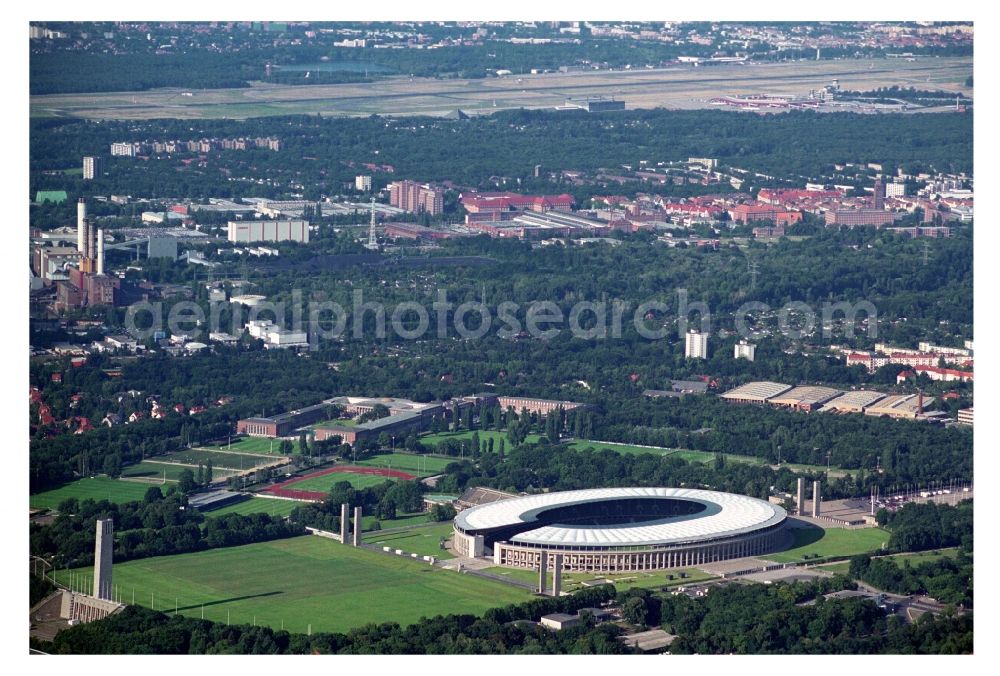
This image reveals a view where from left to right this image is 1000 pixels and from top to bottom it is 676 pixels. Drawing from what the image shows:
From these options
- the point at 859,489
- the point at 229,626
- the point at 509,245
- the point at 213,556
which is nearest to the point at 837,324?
the point at 509,245

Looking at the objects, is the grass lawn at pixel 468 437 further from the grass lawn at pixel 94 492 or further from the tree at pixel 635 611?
the tree at pixel 635 611

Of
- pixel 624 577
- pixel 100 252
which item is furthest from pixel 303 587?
pixel 100 252

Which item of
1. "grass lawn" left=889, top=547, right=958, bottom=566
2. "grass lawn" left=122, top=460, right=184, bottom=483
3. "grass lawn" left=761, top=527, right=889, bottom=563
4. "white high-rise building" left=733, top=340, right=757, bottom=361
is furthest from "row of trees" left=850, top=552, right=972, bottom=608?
"white high-rise building" left=733, top=340, right=757, bottom=361

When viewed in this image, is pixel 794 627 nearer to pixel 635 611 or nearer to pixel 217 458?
pixel 635 611

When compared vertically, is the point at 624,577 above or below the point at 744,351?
below

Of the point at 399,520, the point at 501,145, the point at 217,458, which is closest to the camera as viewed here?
the point at 399,520

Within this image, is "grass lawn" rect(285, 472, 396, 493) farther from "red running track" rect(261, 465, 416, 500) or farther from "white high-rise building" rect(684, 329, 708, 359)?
"white high-rise building" rect(684, 329, 708, 359)
